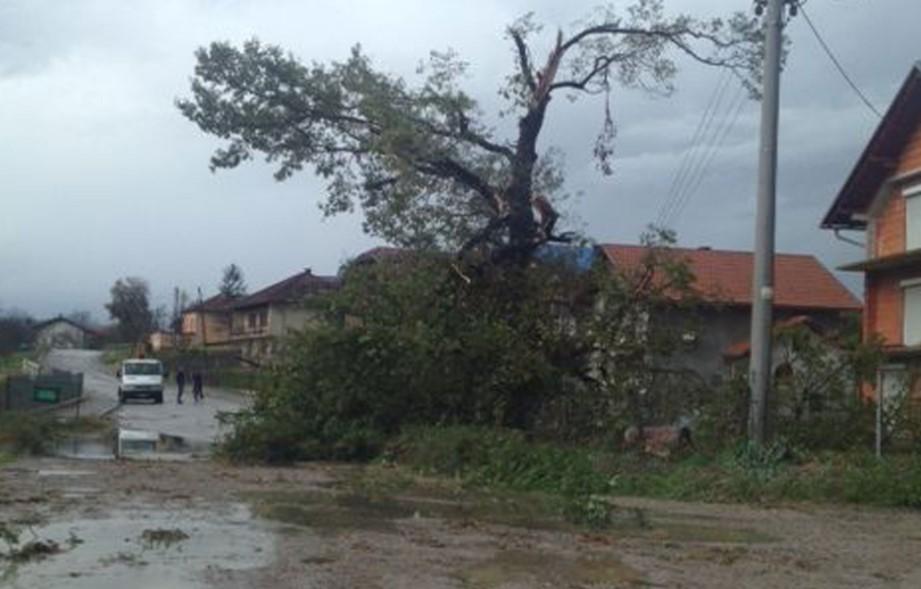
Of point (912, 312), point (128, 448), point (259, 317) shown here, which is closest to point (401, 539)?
point (128, 448)

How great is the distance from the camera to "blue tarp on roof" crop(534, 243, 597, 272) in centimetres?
2878

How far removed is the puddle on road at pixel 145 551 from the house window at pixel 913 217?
20442 mm

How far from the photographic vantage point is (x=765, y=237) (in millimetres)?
22391

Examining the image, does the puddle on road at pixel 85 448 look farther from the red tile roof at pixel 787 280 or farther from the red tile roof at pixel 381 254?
the red tile roof at pixel 787 280

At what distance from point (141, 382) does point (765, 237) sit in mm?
47824

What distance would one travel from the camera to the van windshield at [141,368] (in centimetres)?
6538

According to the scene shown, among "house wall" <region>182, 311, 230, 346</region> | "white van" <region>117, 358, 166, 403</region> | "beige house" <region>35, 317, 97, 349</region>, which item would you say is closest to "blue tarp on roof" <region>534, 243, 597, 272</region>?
"white van" <region>117, 358, 166, 403</region>

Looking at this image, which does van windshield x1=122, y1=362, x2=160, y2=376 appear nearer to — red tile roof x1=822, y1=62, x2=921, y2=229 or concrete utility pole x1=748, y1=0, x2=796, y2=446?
red tile roof x1=822, y1=62, x2=921, y2=229

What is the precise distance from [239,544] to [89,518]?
268cm

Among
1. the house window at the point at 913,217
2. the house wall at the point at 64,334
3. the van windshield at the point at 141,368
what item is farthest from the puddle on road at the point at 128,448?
the house wall at the point at 64,334

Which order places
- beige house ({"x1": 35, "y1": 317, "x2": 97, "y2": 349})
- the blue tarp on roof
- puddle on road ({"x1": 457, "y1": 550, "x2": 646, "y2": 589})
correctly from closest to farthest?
puddle on road ({"x1": 457, "y1": 550, "x2": 646, "y2": 589}), the blue tarp on roof, beige house ({"x1": 35, "y1": 317, "x2": 97, "y2": 349})

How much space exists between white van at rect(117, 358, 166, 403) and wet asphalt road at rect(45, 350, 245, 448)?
0.45m

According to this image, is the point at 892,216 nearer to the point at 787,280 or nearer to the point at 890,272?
the point at 890,272

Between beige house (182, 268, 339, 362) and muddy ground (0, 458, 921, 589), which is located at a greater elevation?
beige house (182, 268, 339, 362)
